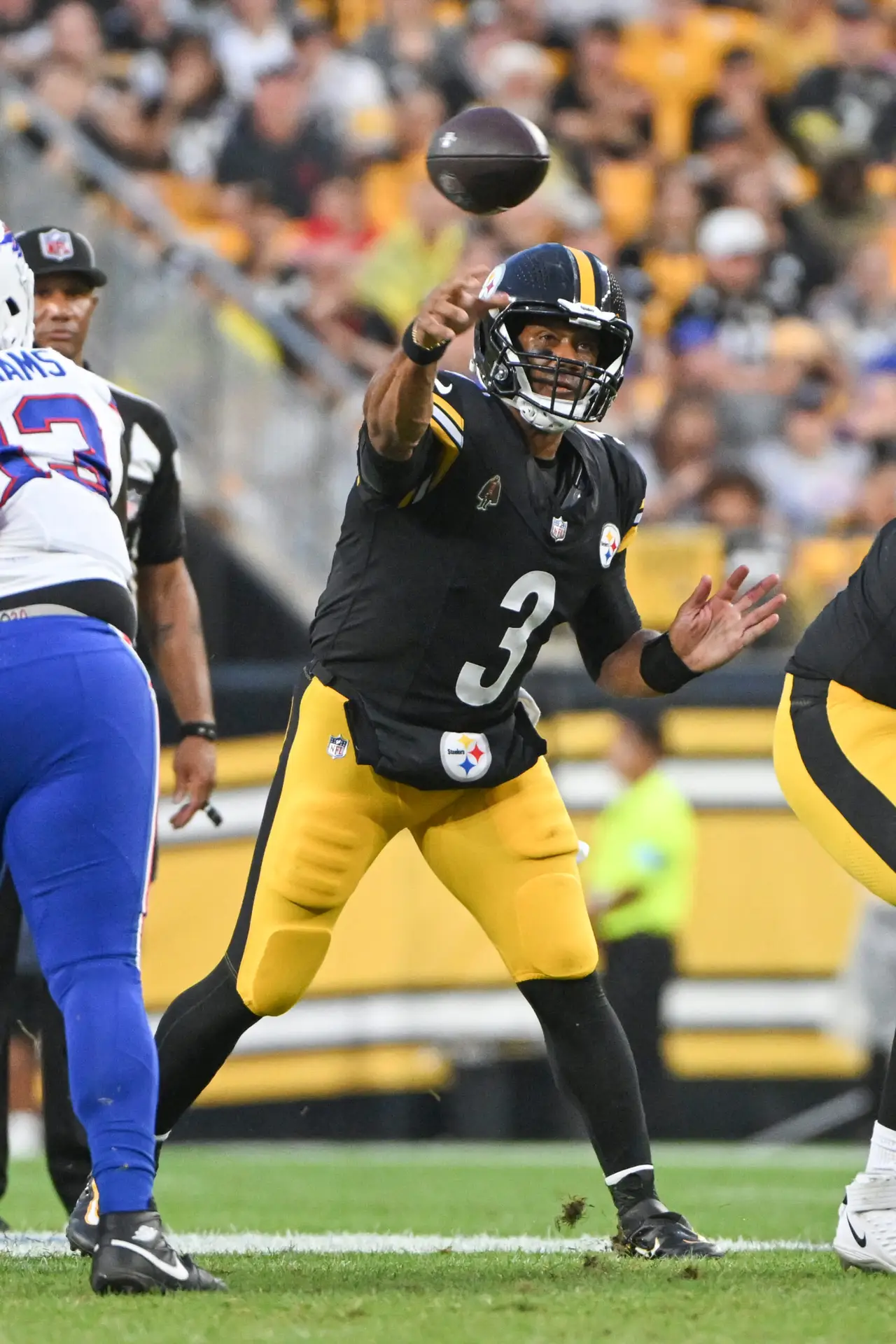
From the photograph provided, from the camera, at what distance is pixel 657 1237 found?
3.93 metres

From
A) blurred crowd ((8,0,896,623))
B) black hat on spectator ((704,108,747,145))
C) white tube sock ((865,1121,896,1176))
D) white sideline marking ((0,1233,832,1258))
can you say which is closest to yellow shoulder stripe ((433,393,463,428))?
white tube sock ((865,1121,896,1176))

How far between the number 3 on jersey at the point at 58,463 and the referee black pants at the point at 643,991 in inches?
190

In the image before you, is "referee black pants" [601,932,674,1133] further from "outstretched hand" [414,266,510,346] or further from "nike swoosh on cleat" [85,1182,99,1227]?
"outstretched hand" [414,266,510,346]

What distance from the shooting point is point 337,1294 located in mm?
3410

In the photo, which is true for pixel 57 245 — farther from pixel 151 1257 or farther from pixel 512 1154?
pixel 512 1154

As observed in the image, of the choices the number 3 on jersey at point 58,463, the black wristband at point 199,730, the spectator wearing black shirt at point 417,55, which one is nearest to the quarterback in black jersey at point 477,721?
the number 3 on jersey at point 58,463

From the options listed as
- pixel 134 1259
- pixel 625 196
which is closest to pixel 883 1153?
pixel 134 1259

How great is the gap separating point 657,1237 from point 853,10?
10827 mm

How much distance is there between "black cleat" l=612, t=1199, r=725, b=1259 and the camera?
392cm

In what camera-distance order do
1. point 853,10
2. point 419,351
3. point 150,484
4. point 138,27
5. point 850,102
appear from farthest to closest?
point 853,10 < point 850,102 < point 138,27 < point 150,484 < point 419,351

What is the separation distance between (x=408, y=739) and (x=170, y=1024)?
761 mm

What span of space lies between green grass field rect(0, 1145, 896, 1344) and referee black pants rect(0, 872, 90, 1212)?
16 cm

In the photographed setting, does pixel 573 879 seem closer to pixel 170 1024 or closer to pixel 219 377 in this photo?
pixel 170 1024

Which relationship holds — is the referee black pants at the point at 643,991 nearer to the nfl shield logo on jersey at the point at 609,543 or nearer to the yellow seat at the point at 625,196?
the nfl shield logo on jersey at the point at 609,543
